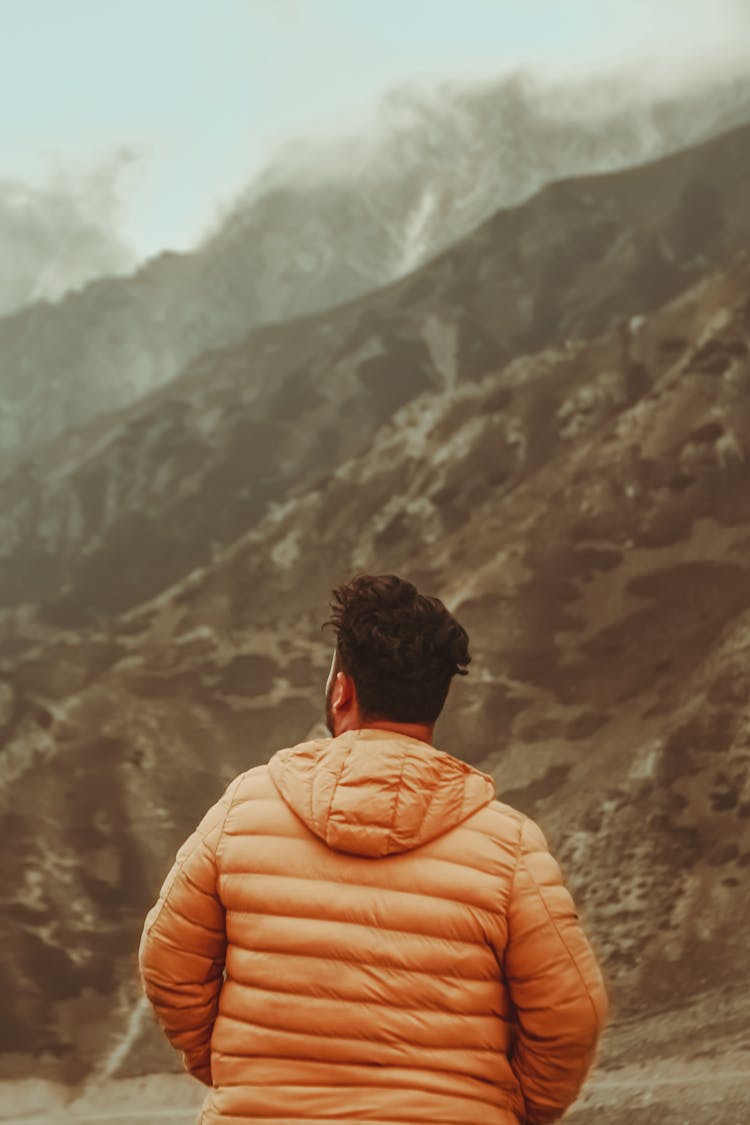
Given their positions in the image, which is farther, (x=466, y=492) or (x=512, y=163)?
(x=512, y=163)

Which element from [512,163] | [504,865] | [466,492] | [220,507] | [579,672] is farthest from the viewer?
[512,163]

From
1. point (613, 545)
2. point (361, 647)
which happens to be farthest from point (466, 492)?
point (361, 647)

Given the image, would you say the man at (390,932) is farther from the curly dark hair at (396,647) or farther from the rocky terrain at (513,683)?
the rocky terrain at (513,683)

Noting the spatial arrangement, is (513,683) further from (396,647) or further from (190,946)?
(396,647)

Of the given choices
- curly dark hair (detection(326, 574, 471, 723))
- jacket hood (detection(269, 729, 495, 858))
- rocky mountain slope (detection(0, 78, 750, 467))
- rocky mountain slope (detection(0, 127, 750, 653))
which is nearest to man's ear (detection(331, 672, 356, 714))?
curly dark hair (detection(326, 574, 471, 723))

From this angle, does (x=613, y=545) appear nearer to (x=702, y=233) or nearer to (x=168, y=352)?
(x=702, y=233)

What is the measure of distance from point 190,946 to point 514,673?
29536 mm

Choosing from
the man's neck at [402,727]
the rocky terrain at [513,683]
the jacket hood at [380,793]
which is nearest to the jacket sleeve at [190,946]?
the jacket hood at [380,793]

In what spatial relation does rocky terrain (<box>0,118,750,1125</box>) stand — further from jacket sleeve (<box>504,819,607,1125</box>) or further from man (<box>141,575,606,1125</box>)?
man (<box>141,575,606,1125</box>)

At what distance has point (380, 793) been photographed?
3650 mm

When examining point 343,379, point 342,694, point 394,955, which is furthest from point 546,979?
point 343,379

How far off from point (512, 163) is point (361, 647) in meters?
129

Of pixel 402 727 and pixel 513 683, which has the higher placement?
pixel 402 727

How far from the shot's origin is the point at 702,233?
79.4 metres
